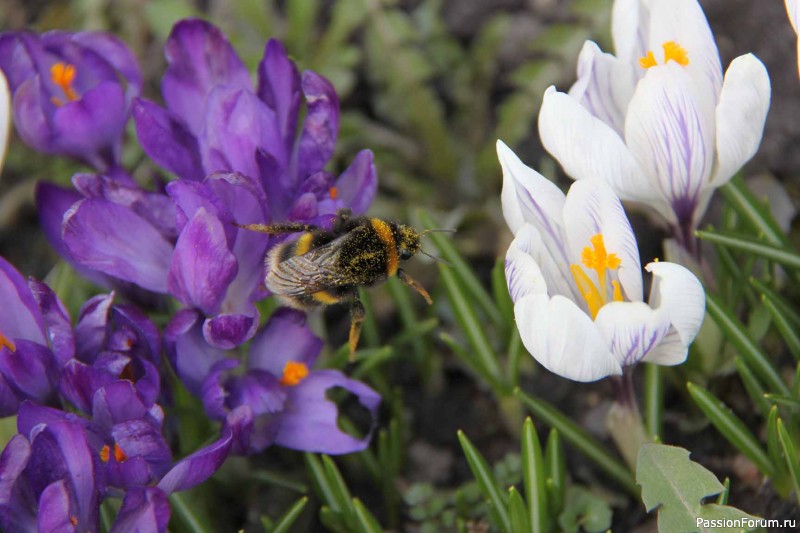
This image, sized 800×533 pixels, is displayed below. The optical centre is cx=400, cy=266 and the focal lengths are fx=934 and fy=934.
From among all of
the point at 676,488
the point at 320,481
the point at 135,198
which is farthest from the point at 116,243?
the point at 676,488

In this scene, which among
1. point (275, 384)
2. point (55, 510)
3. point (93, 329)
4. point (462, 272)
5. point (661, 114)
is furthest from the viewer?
point (462, 272)

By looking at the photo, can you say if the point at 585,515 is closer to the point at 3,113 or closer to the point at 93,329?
the point at 93,329

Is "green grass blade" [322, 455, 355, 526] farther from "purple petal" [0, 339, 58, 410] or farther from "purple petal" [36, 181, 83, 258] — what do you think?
"purple petal" [36, 181, 83, 258]

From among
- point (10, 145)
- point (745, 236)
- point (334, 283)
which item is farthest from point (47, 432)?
point (10, 145)

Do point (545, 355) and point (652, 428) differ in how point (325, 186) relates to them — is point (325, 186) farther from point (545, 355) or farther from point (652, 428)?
point (652, 428)

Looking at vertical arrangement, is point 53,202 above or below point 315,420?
above

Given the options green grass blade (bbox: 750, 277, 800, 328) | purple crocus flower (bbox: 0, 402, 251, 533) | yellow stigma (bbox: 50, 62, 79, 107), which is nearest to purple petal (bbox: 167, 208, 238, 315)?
purple crocus flower (bbox: 0, 402, 251, 533)

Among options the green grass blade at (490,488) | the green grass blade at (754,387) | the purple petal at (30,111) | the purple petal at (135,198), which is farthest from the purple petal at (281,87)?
the green grass blade at (754,387)
